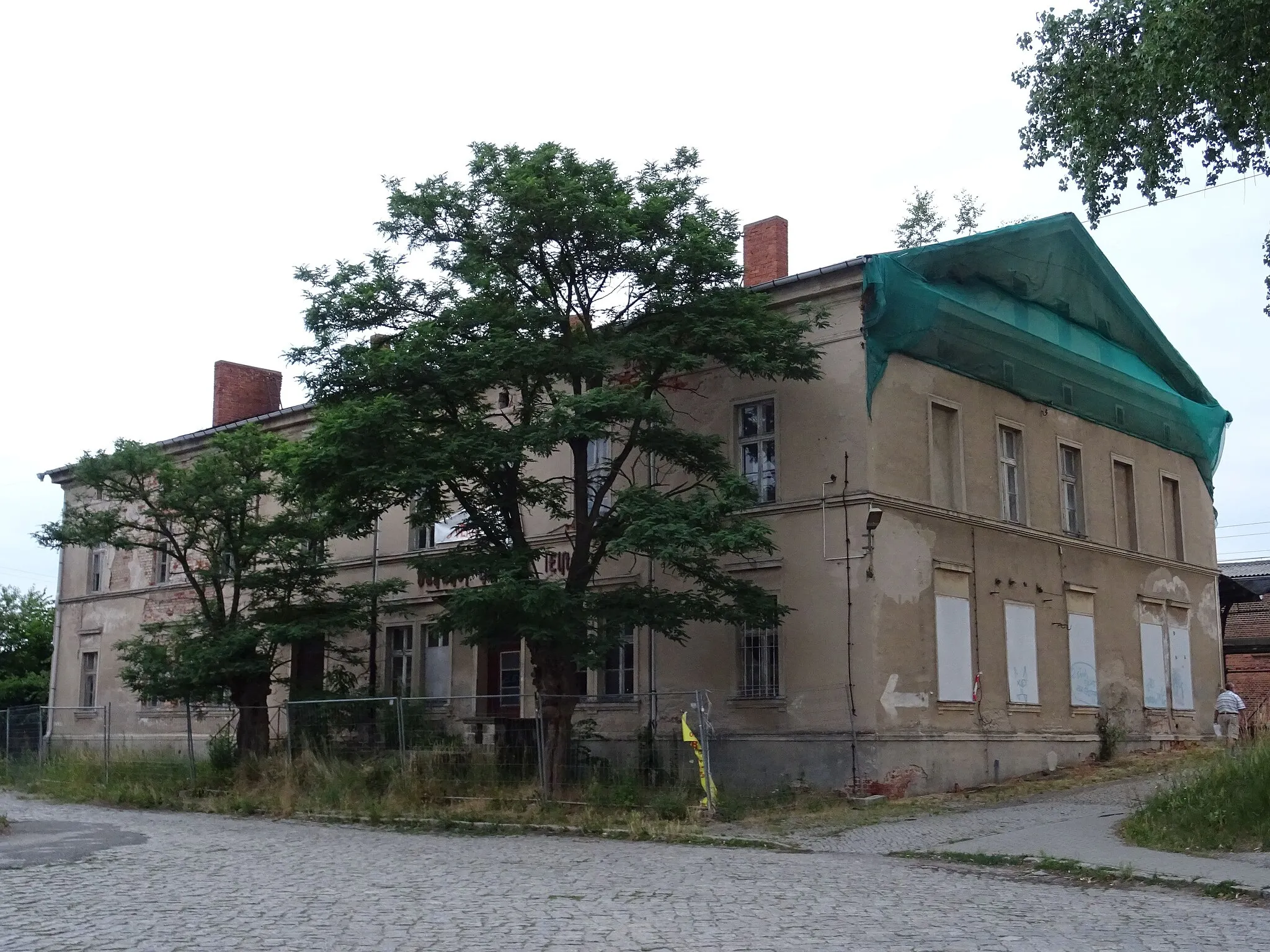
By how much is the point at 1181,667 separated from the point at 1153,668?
1380 millimetres

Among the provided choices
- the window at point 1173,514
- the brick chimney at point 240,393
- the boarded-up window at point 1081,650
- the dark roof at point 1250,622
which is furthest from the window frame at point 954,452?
the dark roof at point 1250,622

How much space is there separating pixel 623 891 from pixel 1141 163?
12.4 meters

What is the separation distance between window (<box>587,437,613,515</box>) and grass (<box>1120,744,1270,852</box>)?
9.72 metres

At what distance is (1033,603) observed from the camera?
2462 cm

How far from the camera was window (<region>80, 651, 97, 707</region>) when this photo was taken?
36.8 m

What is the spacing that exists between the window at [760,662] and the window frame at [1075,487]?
7.35 meters

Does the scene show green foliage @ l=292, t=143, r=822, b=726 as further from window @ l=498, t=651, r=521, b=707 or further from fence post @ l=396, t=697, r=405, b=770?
window @ l=498, t=651, r=521, b=707

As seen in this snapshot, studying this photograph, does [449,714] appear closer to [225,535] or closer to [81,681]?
[225,535]

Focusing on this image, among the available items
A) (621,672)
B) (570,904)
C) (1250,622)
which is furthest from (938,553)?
(1250,622)

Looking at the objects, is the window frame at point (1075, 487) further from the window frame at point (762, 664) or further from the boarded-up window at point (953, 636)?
the window frame at point (762, 664)

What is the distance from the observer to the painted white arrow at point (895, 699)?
20.9m

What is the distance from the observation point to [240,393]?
1436 inches

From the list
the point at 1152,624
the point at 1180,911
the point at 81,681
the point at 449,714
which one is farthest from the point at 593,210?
the point at 81,681

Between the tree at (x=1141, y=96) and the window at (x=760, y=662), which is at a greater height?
the tree at (x=1141, y=96)
